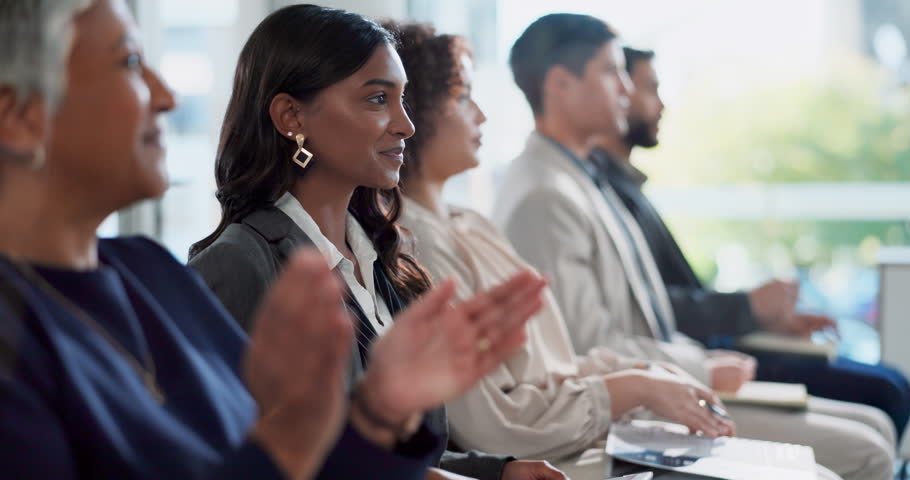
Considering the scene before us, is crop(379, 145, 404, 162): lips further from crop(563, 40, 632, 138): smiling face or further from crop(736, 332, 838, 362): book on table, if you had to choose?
crop(736, 332, 838, 362): book on table

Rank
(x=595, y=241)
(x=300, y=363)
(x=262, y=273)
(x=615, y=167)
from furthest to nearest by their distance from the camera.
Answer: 1. (x=615, y=167)
2. (x=595, y=241)
3. (x=262, y=273)
4. (x=300, y=363)

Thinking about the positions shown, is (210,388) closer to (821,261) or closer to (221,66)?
(221,66)

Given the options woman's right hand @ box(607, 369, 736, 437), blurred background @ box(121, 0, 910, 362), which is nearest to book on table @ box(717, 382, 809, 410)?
woman's right hand @ box(607, 369, 736, 437)

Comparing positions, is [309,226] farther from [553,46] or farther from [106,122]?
[553,46]

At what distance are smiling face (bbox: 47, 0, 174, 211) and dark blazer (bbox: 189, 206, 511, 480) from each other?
1.64ft

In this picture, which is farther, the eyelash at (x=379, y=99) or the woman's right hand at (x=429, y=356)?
the eyelash at (x=379, y=99)

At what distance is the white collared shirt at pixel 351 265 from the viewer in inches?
61.9

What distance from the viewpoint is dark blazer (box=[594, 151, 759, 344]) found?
3133mm

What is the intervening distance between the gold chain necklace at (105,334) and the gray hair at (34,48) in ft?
0.47

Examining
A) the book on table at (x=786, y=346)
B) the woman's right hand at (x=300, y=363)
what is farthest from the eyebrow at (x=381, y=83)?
the book on table at (x=786, y=346)

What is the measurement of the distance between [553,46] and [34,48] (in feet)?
7.67

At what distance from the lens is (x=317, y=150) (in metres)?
1.61

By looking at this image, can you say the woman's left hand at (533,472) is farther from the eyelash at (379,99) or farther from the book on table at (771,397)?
the book on table at (771,397)

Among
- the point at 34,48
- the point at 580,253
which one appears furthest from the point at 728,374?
the point at 34,48
